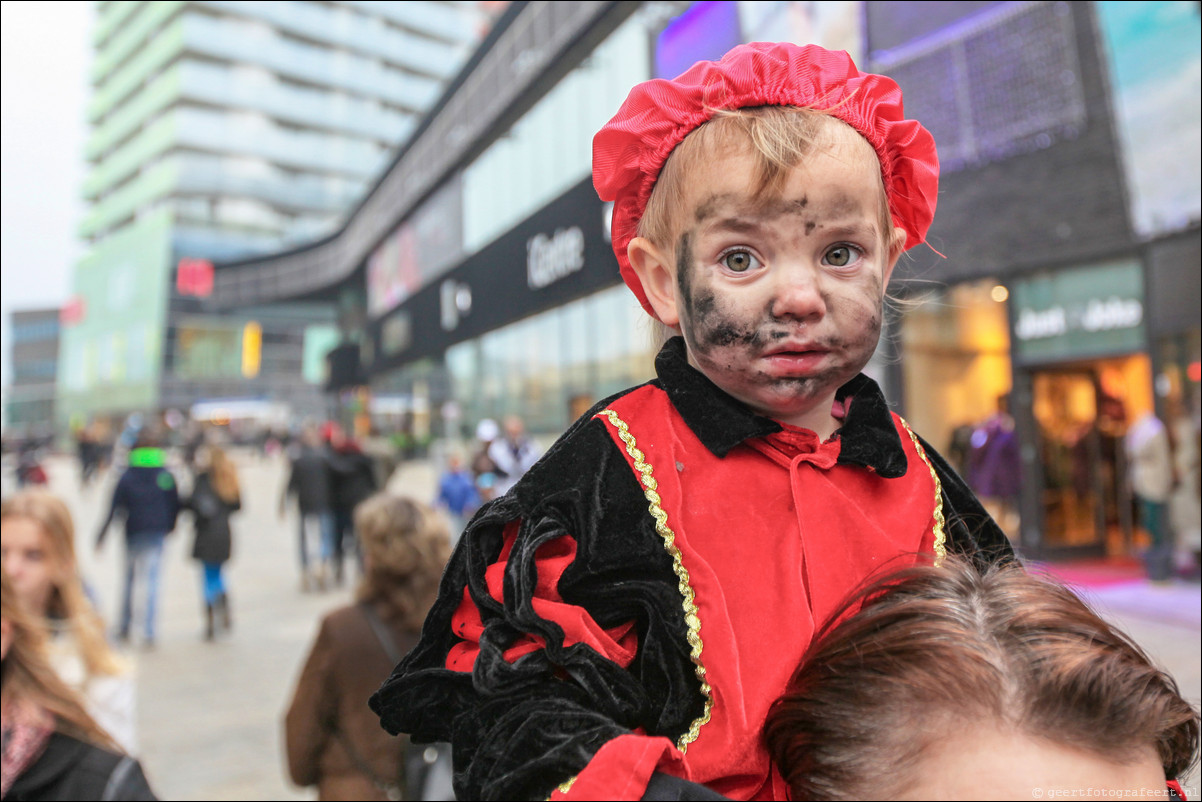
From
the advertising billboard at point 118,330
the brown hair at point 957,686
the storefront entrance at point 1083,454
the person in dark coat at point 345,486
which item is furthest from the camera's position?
the advertising billboard at point 118,330

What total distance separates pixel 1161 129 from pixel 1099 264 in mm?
6166

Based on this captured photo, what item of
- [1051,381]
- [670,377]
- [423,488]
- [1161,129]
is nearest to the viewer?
[670,377]

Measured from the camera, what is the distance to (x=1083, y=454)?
920 centimetres

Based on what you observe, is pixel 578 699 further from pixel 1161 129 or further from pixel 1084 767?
pixel 1161 129

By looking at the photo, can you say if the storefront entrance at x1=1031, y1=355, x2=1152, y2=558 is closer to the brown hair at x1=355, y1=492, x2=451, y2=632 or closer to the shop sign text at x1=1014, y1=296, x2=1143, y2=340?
the shop sign text at x1=1014, y1=296, x2=1143, y2=340

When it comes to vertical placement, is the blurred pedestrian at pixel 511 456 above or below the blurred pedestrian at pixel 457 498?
above

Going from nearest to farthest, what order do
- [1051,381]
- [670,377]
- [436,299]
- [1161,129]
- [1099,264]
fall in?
[670,377] < [1161,129] < [1099,264] < [436,299] < [1051,381]

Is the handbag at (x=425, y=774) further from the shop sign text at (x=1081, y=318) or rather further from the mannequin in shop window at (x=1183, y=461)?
the shop sign text at (x=1081, y=318)

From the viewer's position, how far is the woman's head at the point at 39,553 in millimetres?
2979

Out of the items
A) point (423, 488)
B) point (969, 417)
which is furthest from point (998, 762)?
point (423, 488)

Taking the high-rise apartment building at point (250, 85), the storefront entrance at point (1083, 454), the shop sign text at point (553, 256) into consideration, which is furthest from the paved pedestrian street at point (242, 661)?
the storefront entrance at point (1083, 454)

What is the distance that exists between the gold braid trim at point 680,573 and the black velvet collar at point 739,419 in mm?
→ 77

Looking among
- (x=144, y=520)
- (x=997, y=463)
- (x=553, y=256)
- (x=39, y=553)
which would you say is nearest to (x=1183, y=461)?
(x=997, y=463)

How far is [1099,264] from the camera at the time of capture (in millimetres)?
7129
